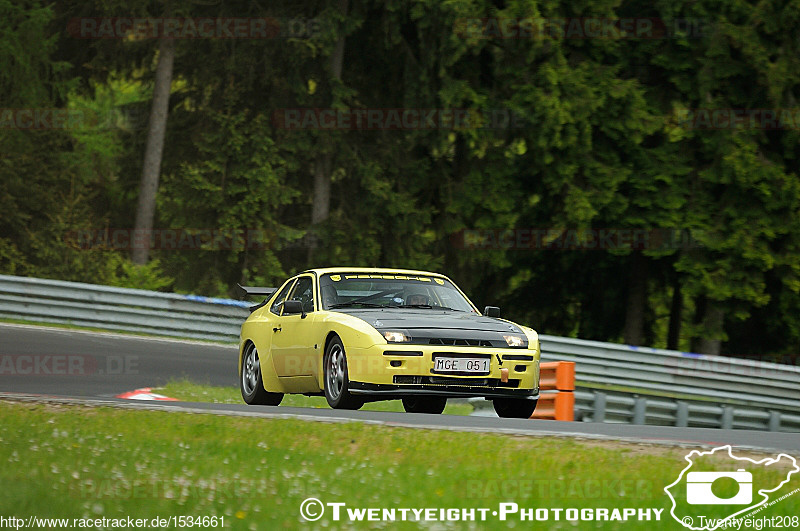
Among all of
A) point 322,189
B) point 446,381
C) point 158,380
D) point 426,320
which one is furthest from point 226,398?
point 322,189

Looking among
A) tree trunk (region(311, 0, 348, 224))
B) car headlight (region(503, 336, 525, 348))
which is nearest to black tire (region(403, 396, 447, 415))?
car headlight (region(503, 336, 525, 348))

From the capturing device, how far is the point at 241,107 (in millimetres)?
31453

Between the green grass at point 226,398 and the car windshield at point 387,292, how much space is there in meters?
3.21

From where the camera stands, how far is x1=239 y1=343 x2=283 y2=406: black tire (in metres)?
14.0

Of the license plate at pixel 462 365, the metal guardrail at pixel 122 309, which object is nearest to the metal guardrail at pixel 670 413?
the license plate at pixel 462 365

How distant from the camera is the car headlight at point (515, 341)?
12.0 metres

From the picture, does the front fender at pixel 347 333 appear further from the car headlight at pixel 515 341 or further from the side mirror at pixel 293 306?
the car headlight at pixel 515 341

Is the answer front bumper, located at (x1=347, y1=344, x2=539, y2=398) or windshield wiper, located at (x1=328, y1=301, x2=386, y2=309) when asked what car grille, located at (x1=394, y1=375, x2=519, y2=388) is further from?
windshield wiper, located at (x1=328, y1=301, x2=386, y2=309)

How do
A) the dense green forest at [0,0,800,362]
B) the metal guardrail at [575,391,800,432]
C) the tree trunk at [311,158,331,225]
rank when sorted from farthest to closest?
the tree trunk at [311,158,331,225] → the dense green forest at [0,0,800,362] → the metal guardrail at [575,391,800,432]

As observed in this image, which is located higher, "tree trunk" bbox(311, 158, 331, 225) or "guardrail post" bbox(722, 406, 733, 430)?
"tree trunk" bbox(311, 158, 331, 225)

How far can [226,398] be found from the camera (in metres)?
16.7

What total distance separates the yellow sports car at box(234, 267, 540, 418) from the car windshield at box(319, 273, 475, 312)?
0.01 meters

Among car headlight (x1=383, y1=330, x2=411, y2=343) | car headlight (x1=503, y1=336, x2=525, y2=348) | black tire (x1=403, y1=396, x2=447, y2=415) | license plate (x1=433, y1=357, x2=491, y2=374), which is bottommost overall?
black tire (x1=403, y1=396, x2=447, y2=415)

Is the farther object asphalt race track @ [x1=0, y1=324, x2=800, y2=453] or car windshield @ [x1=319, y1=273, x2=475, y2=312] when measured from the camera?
car windshield @ [x1=319, y1=273, x2=475, y2=312]
